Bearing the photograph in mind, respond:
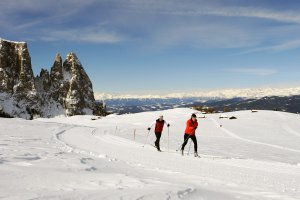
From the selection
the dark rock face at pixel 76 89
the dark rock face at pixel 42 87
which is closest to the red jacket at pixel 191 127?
the dark rock face at pixel 42 87

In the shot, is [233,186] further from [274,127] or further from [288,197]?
[274,127]

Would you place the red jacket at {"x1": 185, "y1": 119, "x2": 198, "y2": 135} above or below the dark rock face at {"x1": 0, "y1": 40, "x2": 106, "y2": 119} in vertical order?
below

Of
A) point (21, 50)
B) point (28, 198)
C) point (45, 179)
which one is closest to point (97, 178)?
point (45, 179)

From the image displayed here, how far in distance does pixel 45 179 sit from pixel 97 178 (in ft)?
4.89

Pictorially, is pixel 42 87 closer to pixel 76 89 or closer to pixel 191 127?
pixel 76 89

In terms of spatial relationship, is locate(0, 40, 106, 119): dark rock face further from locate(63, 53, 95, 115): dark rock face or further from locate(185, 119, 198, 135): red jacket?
locate(185, 119, 198, 135): red jacket

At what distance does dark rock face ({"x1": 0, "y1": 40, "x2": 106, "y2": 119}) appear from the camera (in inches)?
3469

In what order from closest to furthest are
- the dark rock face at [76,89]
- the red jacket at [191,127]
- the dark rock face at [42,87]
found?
the red jacket at [191,127] → the dark rock face at [42,87] → the dark rock face at [76,89]

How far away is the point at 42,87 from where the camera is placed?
96250 millimetres

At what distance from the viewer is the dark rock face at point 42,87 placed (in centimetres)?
8812

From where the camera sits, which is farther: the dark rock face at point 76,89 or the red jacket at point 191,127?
the dark rock face at point 76,89

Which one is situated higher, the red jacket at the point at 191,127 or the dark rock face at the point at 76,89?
the dark rock face at the point at 76,89

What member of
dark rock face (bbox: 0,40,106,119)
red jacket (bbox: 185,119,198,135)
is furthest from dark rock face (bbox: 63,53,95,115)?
red jacket (bbox: 185,119,198,135)

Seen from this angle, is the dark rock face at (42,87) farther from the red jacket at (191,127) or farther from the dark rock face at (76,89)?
the red jacket at (191,127)
